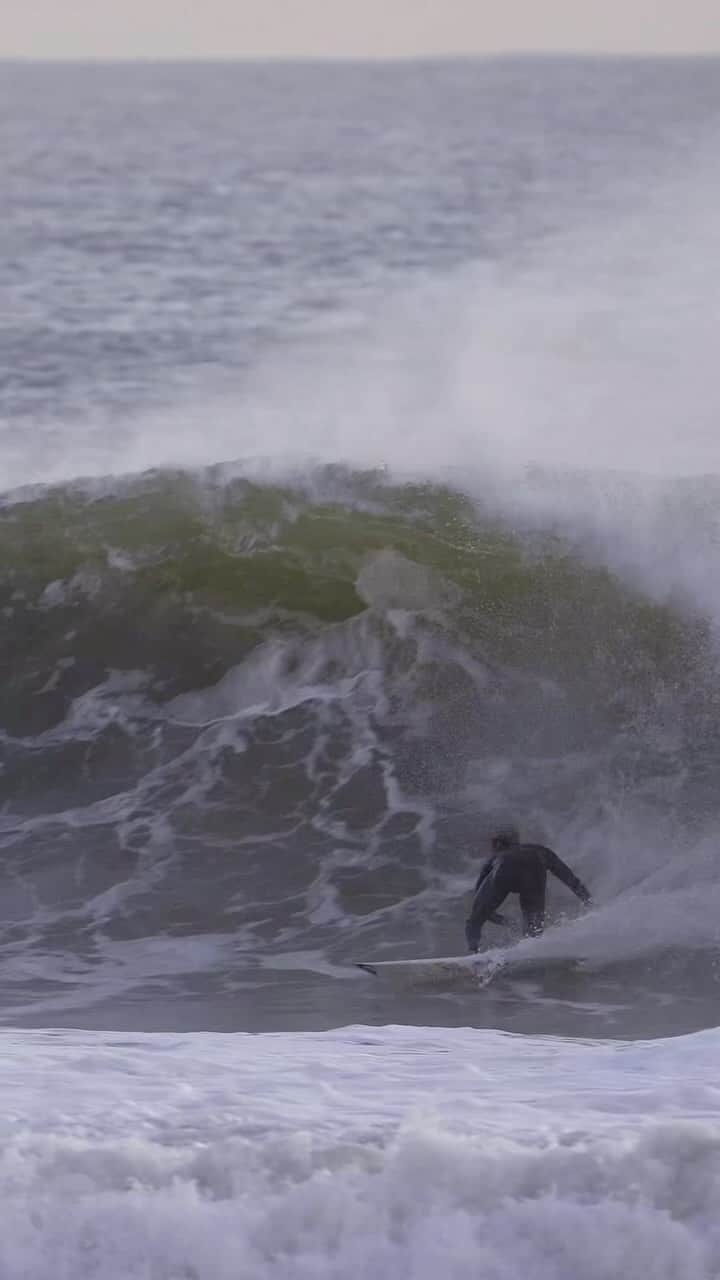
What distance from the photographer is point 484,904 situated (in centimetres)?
991

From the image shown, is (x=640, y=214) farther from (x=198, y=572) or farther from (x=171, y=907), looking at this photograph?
(x=171, y=907)

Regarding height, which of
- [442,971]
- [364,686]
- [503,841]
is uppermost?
[364,686]

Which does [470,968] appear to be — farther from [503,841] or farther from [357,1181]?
[357,1181]

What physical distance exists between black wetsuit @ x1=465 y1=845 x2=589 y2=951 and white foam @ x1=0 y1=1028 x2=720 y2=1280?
3.74 meters

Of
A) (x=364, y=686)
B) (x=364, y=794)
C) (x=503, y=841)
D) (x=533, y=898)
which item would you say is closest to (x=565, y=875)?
(x=533, y=898)

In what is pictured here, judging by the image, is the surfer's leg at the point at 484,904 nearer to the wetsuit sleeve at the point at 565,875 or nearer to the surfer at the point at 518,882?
the surfer at the point at 518,882

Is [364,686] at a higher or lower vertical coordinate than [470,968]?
higher

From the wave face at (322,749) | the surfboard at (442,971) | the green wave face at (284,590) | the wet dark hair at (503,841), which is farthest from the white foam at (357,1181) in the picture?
the green wave face at (284,590)

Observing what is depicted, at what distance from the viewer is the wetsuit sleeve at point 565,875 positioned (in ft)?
32.6

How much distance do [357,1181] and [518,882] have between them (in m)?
4.79

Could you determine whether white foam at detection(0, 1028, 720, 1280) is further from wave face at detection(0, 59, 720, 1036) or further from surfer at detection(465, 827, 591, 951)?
surfer at detection(465, 827, 591, 951)

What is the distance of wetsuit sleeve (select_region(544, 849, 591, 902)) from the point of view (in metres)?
9.93

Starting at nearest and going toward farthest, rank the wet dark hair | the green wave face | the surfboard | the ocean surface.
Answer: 1. the ocean surface
2. the surfboard
3. the wet dark hair
4. the green wave face

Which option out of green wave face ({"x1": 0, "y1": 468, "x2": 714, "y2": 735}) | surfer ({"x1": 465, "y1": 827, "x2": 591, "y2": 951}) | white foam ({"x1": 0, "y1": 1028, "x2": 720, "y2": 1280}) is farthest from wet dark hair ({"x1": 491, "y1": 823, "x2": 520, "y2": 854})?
white foam ({"x1": 0, "y1": 1028, "x2": 720, "y2": 1280})
